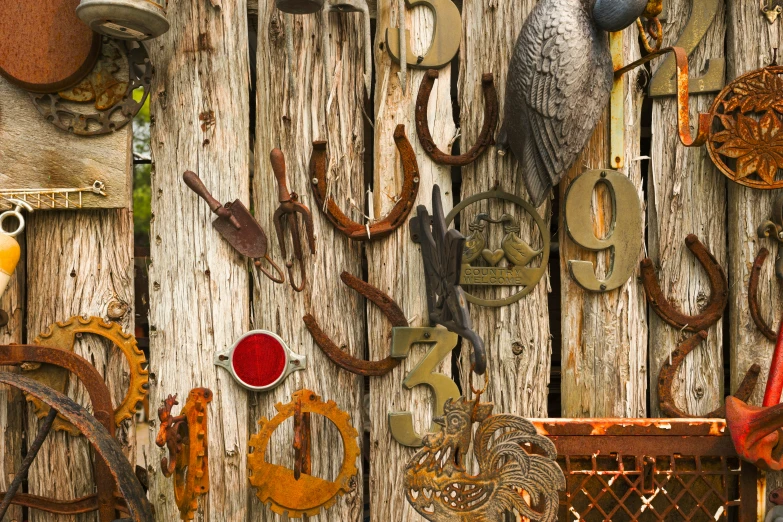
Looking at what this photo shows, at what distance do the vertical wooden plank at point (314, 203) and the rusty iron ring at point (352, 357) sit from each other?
38 mm

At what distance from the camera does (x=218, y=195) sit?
1.89 m

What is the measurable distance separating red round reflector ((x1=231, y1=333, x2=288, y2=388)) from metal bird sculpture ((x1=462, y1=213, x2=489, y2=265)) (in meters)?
0.51

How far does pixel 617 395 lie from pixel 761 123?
74cm

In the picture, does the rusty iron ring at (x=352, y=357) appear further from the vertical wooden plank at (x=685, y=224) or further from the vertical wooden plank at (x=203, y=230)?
the vertical wooden plank at (x=685, y=224)

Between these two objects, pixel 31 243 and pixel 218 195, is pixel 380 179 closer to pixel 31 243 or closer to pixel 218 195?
pixel 218 195

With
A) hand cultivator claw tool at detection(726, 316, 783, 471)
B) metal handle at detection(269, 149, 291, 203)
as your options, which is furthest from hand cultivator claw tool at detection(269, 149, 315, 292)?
hand cultivator claw tool at detection(726, 316, 783, 471)

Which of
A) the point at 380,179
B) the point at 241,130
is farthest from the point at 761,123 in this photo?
the point at 241,130

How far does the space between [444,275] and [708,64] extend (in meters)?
0.88

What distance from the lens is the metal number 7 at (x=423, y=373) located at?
1.86 m

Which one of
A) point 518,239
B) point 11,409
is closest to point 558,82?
point 518,239

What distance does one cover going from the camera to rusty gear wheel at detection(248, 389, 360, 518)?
5.93ft

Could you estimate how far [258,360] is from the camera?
6.11 ft

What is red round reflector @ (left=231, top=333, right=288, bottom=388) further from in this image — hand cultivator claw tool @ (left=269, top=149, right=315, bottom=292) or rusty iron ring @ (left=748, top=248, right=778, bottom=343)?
rusty iron ring @ (left=748, top=248, right=778, bottom=343)

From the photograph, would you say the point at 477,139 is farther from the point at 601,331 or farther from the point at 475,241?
the point at 601,331
